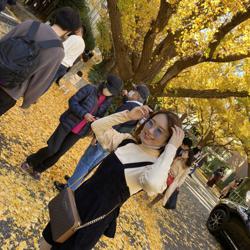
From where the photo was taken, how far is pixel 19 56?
2965 millimetres

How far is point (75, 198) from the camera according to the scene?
2889 mm

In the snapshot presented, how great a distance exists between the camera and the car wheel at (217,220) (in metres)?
9.70

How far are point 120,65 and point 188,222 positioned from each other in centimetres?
531

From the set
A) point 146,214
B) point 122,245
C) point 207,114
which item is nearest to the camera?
point 122,245

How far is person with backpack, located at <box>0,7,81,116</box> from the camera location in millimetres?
2977

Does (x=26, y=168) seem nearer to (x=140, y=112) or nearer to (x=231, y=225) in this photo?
(x=140, y=112)

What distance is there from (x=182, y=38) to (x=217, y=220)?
548 cm

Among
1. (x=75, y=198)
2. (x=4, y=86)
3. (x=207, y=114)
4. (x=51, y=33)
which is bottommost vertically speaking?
(x=75, y=198)

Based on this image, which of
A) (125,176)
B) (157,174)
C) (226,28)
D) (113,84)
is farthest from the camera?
(226,28)

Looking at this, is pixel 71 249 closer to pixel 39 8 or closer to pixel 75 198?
pixel 75 198

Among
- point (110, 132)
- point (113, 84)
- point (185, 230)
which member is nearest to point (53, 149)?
point (113, 84)

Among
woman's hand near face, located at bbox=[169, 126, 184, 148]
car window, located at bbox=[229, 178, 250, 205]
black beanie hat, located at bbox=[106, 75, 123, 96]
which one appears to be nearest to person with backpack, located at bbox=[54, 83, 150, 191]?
black beanie hat, located at bbox=[106, 75, 123, 96]

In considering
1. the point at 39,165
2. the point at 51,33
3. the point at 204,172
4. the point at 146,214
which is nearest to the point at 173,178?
the point at 51,33

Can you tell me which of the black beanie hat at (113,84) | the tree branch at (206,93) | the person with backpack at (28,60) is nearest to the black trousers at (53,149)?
the black beanie hat at (113,84)
